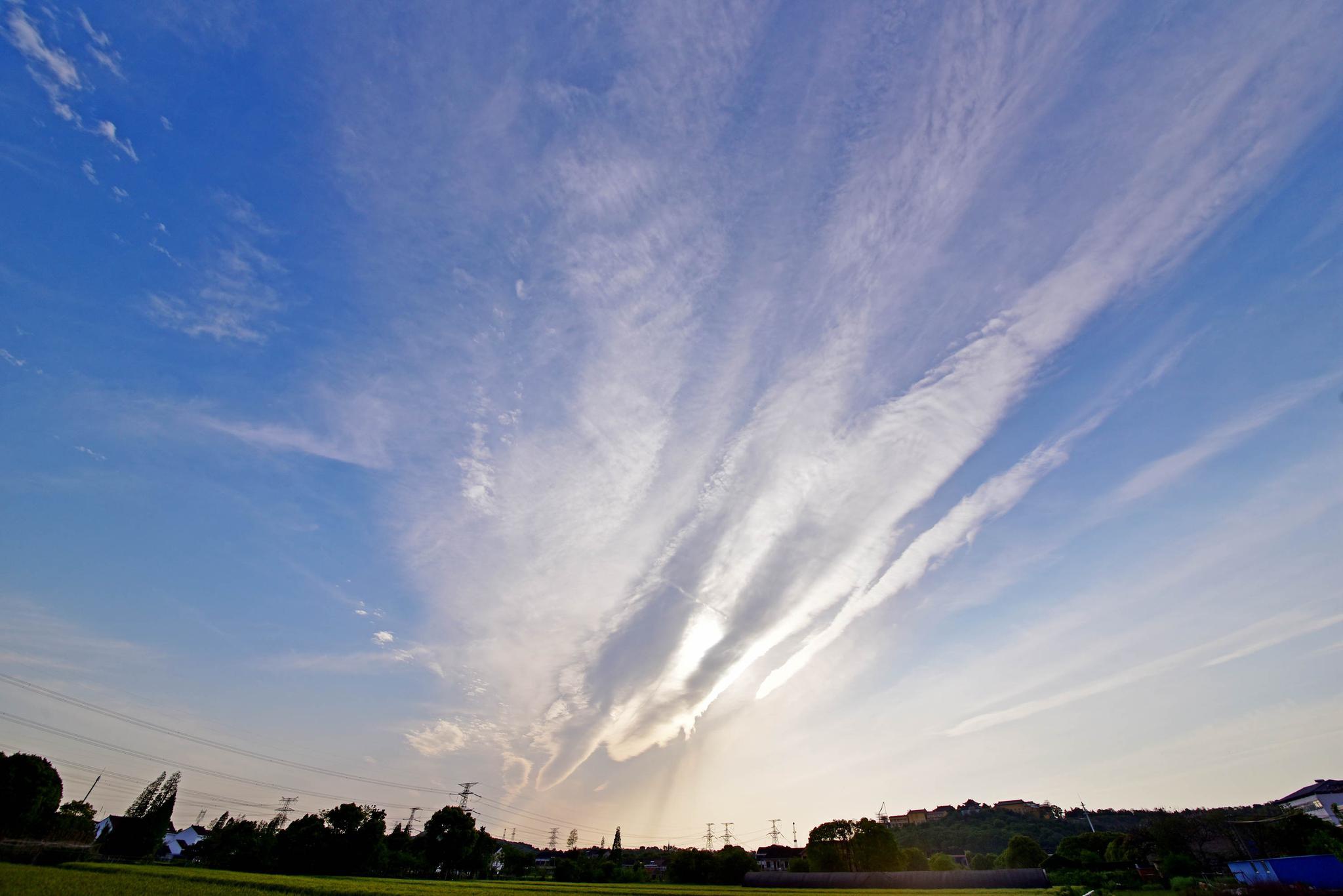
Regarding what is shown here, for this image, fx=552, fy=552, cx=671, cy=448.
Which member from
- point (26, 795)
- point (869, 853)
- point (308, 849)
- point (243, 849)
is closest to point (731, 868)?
point (869, 853)

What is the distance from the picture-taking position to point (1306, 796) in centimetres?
11312

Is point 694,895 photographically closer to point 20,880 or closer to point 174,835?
point 20,880

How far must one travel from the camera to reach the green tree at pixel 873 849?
95938mm

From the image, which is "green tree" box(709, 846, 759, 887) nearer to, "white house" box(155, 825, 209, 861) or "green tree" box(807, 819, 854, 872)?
"green tree" box(807, 819, 854, 872)

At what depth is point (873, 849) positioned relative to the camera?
97250 millimetres

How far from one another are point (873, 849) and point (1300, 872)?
184ft

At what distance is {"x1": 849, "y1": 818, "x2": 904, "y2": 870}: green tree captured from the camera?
9594 centimetres

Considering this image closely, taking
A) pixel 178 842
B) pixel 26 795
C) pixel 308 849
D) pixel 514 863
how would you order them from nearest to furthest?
pixel 26 795 → pixel 308 849 → pixel 514 863 → pixel 178 842

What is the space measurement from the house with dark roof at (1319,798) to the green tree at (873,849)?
74351 mm

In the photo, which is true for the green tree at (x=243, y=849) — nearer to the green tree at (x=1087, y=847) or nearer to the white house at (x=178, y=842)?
the white house at (x=178, y=842)

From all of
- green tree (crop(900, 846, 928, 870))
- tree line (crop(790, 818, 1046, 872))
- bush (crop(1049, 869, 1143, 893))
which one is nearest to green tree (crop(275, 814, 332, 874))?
tree line (crop(790, 818, 1046, 872))

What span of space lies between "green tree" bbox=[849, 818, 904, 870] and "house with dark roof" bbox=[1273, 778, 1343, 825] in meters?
74.4

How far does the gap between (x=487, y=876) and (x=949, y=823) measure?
157465mm

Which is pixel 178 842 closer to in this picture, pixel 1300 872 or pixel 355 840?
pixel 355 840
